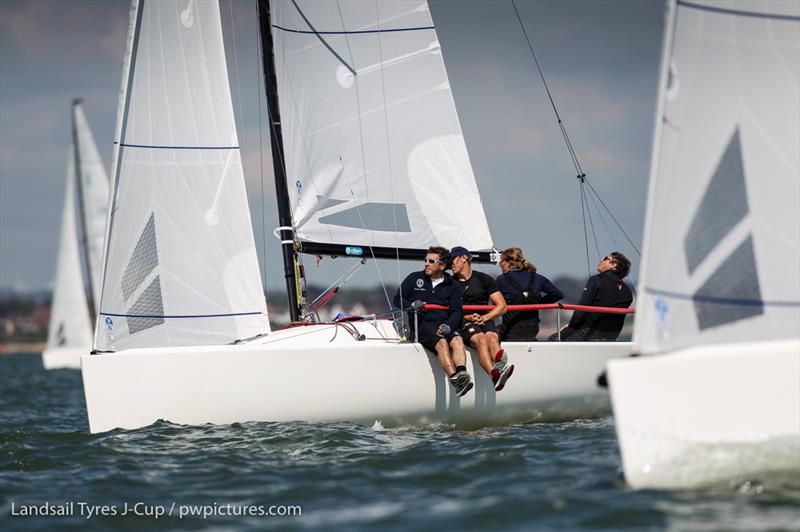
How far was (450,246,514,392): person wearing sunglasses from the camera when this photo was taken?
868 cm

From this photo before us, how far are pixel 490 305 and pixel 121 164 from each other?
3.27 m

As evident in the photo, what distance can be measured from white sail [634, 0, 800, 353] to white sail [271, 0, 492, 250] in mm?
4464

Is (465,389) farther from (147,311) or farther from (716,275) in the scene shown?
(716,275)

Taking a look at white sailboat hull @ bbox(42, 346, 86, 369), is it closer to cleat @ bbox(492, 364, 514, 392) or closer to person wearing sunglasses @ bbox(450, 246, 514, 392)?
person wearing sunglasses @ bbox(450, 246, 514, 392)

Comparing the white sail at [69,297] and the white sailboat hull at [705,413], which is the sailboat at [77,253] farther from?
the white sailboat hull at [705,413]

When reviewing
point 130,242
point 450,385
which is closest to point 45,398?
point 130,242

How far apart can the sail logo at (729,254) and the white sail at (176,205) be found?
442 centimetres

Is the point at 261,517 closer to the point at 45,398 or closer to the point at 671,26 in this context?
the point at 671,26

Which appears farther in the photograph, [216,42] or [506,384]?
[216,42]

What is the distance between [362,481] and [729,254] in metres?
2.35

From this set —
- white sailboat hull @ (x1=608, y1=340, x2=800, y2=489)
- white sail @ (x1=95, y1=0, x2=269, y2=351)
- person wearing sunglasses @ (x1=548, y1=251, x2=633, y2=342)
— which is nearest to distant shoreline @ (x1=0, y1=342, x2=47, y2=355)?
white sail @ (x1=95, y1=0, x2=269, y2=351)

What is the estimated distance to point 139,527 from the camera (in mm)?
5438

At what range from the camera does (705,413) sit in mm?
5633

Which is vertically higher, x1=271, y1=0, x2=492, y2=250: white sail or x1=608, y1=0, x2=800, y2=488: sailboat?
Result: x1=271, y1=0, x2=492, y2=250: white sail
